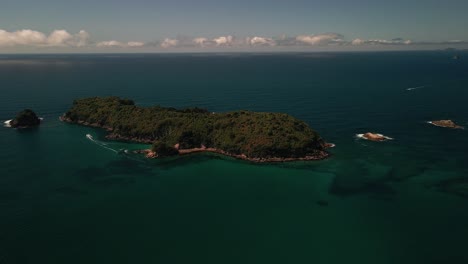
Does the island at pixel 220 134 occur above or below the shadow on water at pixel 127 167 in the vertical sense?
above

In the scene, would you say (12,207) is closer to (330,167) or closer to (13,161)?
(13,161)

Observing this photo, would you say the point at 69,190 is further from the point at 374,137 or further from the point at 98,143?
the point at 374,137

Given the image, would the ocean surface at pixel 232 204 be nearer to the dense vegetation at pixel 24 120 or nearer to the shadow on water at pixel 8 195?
the shadow on water at pixel 8 195

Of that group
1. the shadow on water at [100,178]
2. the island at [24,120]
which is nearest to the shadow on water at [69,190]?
the shadow on water at [100,178]

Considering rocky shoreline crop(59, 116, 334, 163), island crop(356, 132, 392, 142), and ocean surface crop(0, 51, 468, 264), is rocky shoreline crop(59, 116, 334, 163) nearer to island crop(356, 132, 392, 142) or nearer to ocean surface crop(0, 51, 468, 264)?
ocean surface crop(0, 51, 468, 264)

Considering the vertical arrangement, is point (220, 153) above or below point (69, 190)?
above

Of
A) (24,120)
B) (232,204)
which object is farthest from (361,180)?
(24,120)

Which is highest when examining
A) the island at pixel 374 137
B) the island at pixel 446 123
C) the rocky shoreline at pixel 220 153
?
the island at pixel 446 123

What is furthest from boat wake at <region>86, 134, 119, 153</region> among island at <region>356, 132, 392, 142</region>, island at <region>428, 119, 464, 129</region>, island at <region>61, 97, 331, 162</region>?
island at <region>428, 119, 464, 129</region>
